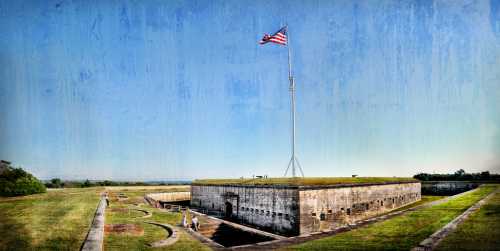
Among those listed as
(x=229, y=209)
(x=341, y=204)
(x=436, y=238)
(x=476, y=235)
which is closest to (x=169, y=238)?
(x=436, y=238)

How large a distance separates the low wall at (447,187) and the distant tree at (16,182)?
51.8 metres

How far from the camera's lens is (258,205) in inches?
A: 813

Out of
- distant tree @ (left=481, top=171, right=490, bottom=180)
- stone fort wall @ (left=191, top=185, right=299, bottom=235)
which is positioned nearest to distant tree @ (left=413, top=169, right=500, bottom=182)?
distant tree @ (left=481, top=171, right=490, bottom=180)

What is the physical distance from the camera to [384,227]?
13180mm

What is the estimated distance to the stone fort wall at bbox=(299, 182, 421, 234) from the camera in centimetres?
1733

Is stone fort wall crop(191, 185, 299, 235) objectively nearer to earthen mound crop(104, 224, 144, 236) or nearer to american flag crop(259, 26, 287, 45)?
earthen mound crop(104, 224, 144, 236)

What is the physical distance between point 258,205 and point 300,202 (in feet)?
14.9

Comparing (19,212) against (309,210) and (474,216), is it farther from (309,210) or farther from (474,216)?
(474,216)

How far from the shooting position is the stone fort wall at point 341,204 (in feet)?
56.9

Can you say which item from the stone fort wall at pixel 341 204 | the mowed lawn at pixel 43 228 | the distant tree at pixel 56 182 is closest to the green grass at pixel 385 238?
the stone fort wall at pixel 341 204

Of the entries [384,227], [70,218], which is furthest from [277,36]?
[70,218]

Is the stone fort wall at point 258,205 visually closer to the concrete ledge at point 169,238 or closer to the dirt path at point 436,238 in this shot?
the concrete ledge at point 169,238

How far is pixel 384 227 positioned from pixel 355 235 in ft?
7.50

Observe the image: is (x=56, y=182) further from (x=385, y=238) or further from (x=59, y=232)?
(x=385, y=238)
